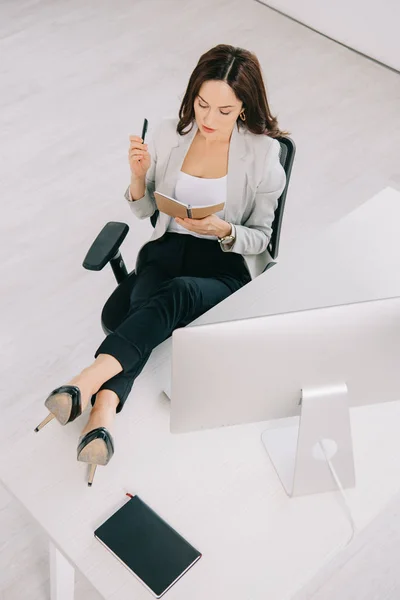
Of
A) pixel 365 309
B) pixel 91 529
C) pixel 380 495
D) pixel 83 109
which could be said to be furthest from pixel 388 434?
pixel 83 109

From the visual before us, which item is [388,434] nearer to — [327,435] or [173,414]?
[327,435]

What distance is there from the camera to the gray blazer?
2.42 m

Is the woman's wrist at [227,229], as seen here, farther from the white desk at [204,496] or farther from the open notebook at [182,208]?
the white desk at [204,496]

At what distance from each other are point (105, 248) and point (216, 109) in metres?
0.58

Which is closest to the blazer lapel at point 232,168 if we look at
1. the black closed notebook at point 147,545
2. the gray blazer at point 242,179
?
the gray blazer at point 242,179

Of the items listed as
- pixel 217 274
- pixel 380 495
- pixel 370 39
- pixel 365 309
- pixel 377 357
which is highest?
pixel 365 309

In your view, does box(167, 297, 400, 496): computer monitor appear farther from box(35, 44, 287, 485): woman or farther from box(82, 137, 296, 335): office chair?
box(82, 137, 296, 335): office chair

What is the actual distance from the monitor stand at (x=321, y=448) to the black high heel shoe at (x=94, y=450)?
0.44m

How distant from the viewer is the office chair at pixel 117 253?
2441 millimetres

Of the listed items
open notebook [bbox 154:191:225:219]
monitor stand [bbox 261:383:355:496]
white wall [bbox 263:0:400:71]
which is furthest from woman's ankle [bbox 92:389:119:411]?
white wall [bbox 263:0:400:71]

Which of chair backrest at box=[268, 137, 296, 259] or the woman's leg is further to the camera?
chair backrest at box=[268, 137, 296, 259]

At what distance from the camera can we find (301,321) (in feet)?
5.53

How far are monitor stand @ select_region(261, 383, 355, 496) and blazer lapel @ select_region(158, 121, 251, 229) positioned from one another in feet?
2.86

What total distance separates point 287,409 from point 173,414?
0.94 ft
